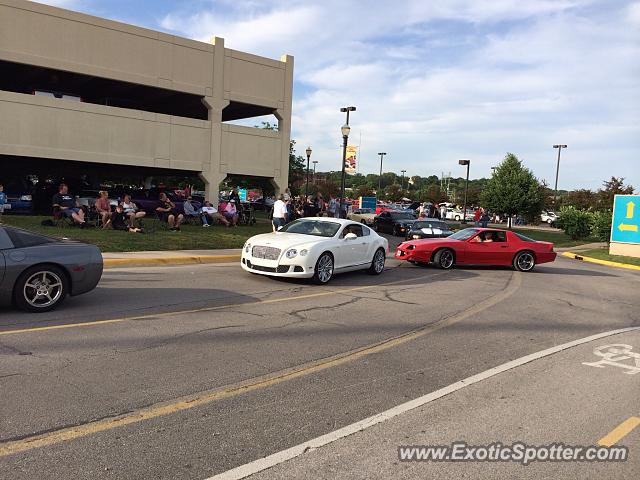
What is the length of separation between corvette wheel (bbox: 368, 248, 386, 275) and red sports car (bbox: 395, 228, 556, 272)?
190 cm

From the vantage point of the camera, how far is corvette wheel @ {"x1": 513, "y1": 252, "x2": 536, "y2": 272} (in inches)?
661

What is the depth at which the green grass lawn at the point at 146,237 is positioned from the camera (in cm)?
1513

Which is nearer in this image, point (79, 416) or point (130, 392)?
point (79, 416)

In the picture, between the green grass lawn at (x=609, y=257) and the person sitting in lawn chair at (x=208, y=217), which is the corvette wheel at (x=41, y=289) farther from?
the green grass lawn at (x=609, y=257)

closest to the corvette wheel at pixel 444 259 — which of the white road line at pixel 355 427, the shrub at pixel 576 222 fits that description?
the white road line at pixel 355 427

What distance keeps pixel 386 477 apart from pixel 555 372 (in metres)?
3.34

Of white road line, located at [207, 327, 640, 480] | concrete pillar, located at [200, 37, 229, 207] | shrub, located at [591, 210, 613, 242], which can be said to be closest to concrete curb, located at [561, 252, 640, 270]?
shrub, located at [591, 210, 613, 242]

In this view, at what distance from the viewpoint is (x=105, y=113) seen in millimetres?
23312

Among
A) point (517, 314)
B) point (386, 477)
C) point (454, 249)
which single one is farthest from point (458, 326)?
point (454, 249)

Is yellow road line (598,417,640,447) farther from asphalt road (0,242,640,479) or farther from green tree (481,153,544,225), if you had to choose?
green tree (481,153,544,225)

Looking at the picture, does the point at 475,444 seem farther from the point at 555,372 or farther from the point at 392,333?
the point at 392,333

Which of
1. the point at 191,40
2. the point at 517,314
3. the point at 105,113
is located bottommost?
the point at 517,314

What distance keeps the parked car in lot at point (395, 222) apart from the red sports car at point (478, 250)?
41.5ft

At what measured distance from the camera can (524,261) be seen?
1686 cm
